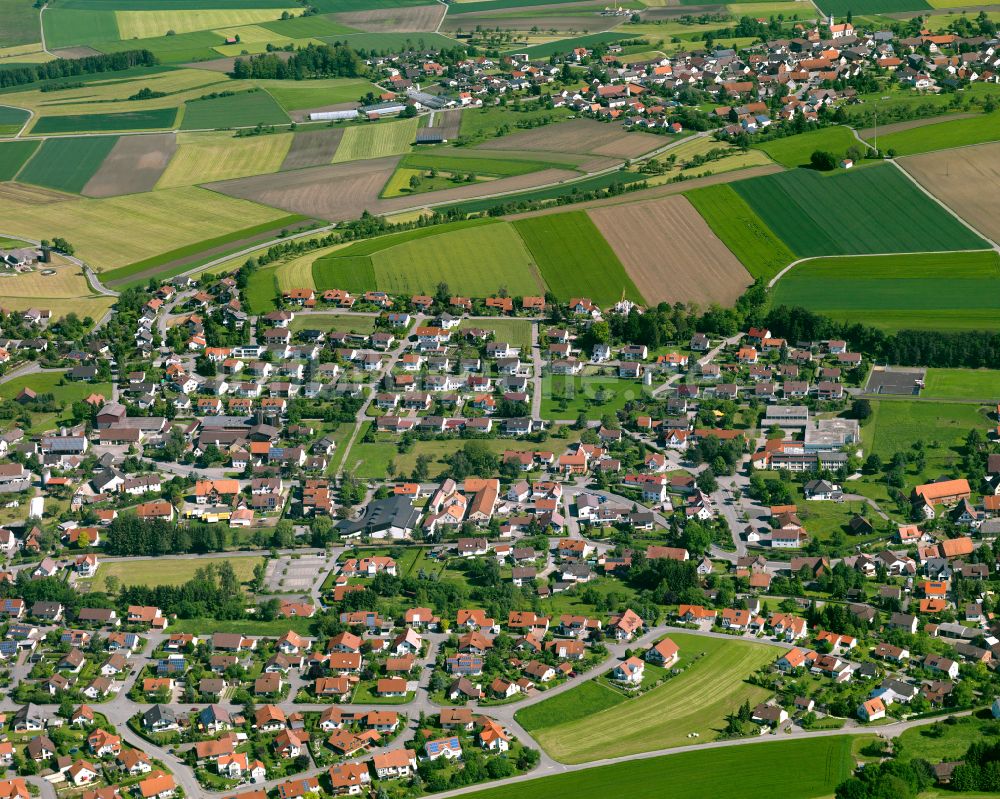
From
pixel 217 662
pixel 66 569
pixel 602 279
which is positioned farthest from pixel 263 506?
pixel 602 279

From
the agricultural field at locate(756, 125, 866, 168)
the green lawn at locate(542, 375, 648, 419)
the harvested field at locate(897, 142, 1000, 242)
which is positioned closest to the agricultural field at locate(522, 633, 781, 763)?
the green lawn at locate(542, 375, 648, 419)

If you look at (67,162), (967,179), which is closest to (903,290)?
(967,179)

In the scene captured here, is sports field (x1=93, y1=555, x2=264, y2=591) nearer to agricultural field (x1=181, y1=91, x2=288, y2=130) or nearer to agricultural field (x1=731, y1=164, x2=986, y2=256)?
agricultural field (x1=731, y1=164, x2=986, y2=256)

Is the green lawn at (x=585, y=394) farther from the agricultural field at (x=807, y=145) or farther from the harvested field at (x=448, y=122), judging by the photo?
the harvested field at (x=448, y=122)

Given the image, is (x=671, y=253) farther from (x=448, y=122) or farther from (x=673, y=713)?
(x=673, y=713)

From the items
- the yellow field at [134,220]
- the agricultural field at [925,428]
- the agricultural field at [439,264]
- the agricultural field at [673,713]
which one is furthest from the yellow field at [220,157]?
the agricultural field at [673,713]

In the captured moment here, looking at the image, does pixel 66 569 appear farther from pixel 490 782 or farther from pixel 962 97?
pixel 962 97
